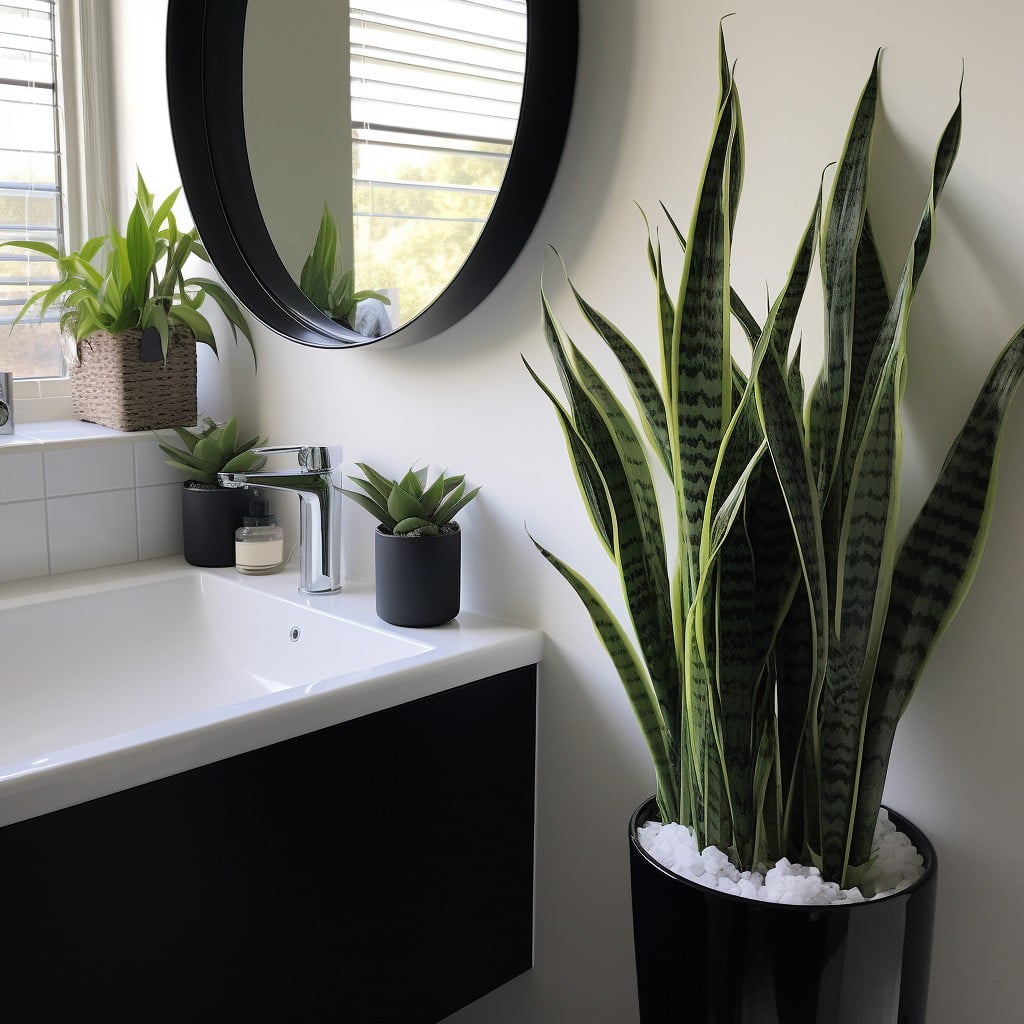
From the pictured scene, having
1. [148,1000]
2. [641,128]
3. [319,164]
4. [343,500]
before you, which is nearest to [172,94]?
[319,164]

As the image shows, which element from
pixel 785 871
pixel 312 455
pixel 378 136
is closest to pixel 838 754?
pixel 785 871

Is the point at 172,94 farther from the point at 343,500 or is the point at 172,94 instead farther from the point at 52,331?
the point at 343,500

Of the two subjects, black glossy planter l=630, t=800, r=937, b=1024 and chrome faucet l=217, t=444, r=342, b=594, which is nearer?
black glossy planter l=630, t=800, r=937, b=1024

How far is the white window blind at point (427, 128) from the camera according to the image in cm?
124

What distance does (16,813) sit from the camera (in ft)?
3.05

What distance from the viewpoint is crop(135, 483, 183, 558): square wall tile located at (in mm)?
1685

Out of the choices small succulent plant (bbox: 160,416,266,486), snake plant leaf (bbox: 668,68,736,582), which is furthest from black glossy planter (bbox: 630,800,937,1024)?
small succulent plant (bbox: 160,416,266,486)

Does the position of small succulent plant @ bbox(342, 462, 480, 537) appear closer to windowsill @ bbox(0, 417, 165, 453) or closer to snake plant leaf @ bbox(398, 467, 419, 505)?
snake plant leaf @ bbox(398, 467, 419, 505)

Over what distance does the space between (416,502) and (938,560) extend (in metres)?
0.64

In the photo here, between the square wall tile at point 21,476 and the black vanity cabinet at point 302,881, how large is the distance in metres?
0.70

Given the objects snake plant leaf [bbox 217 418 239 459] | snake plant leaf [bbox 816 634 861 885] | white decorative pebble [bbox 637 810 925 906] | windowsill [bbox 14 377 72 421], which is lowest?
white decorative pebble [bbox 637 810 925 906]

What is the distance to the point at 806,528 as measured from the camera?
2.82 feet

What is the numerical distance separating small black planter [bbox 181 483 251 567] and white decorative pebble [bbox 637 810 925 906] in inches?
34.5

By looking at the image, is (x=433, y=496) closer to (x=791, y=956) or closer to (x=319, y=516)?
(x=319, y=516)
